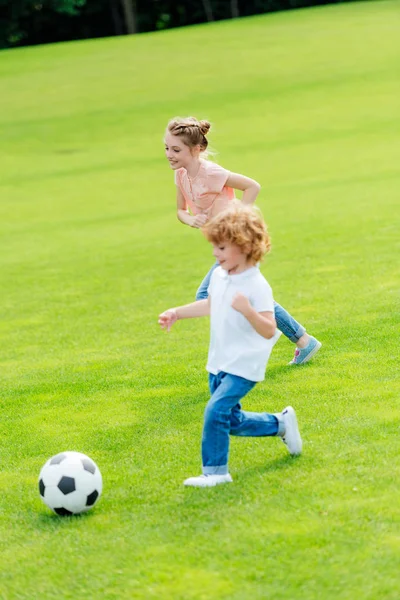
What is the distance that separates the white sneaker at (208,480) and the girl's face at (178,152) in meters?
2.63

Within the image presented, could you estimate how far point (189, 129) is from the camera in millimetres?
6965

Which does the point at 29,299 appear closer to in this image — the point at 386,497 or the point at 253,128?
the point at 386,497

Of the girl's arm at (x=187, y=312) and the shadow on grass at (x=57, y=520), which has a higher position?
the girl's arm at (x=187, y=312)

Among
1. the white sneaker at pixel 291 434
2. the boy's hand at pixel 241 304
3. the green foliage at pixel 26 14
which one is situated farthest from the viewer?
the green foliage at pixel 26 14

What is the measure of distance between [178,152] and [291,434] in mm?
2471

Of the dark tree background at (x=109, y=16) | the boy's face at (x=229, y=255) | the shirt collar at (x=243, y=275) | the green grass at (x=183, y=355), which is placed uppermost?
the boy's face at (x=229, y=255)

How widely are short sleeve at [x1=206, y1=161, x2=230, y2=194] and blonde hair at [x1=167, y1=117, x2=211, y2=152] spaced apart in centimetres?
23

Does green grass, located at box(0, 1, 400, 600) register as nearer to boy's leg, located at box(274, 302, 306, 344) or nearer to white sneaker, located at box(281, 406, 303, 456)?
white sneaker, located at box(281, 406, 303, 456)

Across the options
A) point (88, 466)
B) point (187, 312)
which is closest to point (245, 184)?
point (187, 312)

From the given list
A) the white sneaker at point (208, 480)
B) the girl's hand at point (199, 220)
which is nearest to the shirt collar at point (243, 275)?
the white sneaker at point (208, 480)

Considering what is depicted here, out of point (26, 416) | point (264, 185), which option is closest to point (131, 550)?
point (26, 416)

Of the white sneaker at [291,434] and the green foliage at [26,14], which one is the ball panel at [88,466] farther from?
the green foliage at [26,14]

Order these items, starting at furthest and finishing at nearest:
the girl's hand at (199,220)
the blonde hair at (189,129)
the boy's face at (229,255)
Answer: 1. the girl's hand at (199,220)
2. the blonde hair at (189,129)
3. the boy's face at (229,255)

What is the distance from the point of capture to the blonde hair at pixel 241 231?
5324 mm
